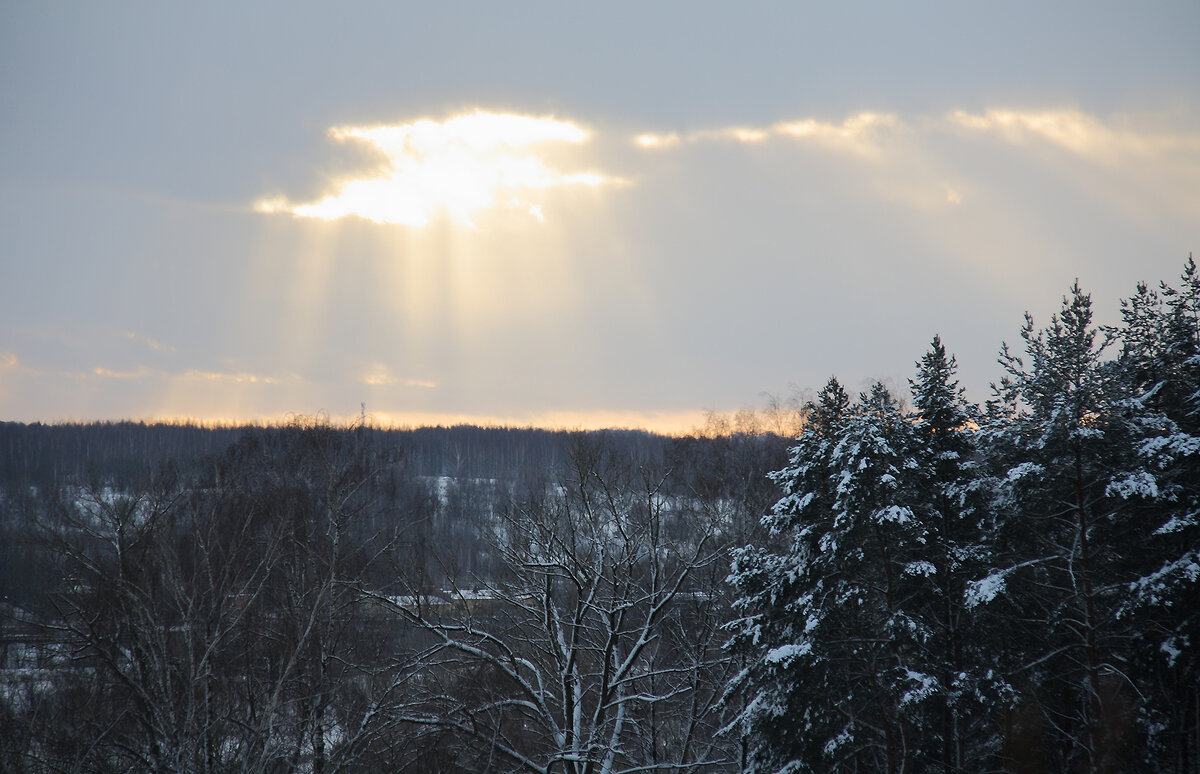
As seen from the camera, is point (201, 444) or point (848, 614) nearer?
point (848, 614)

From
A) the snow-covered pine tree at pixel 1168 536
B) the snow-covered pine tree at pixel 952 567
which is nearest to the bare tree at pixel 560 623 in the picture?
the snow-covered pine tree at pixel 952 567

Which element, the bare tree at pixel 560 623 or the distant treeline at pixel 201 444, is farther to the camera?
the distant treeline at pixel 201 444

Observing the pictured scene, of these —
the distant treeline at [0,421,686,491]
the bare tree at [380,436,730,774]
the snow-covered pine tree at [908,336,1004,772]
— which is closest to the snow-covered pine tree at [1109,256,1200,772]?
the snow-covered pine tree at [908,336,1004,772]

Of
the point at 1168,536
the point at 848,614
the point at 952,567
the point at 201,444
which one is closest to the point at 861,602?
the point at 848,614

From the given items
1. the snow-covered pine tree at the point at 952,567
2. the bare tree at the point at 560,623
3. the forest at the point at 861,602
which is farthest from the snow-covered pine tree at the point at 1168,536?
the bare tree at the point at 560,623

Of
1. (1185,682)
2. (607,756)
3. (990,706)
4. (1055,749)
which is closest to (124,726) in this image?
(607,756)

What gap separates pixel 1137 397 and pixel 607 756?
13534 millimetres

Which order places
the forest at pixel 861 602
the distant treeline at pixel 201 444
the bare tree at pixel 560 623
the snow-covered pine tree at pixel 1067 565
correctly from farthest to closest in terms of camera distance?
1. the distant treeline at pixel 201 444
2. the snow-covered pine tree at pixel 1067 565
3. the forest at pixel 861 602
4. the bare tree at pixel 560 623

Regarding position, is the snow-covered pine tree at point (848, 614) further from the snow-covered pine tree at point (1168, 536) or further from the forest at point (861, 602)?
the snow-covered pine tree at point (1168, 536)

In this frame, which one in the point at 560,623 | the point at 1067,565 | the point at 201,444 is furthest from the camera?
the point at 201,444

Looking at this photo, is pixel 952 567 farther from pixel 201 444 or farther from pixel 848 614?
pixel 201 444

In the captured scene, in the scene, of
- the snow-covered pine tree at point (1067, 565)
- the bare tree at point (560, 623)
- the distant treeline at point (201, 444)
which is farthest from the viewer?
the distant treeline at point (201, 444)

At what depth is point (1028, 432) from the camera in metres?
18.7

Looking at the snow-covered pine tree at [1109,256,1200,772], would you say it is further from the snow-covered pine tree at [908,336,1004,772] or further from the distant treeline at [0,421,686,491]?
the distant treeline at [0,421,686,491]
